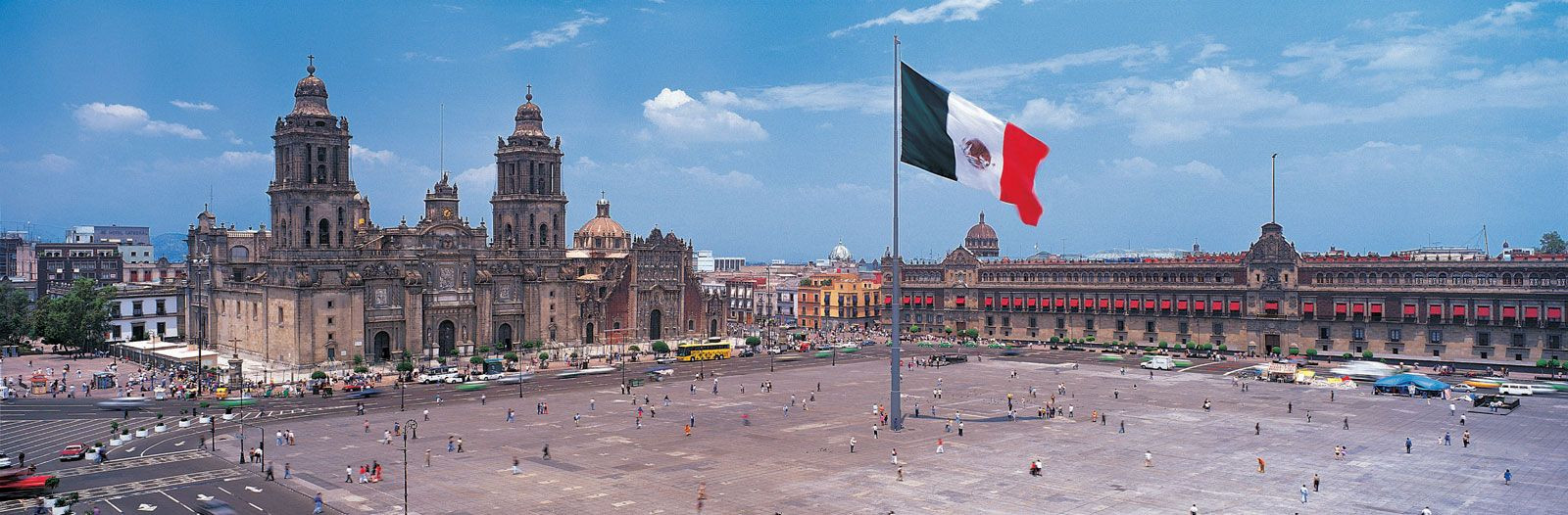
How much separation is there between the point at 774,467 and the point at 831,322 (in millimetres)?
110276

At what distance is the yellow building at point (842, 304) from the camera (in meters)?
161

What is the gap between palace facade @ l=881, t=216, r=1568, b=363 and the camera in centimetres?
10131

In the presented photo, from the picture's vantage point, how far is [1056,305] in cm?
13275

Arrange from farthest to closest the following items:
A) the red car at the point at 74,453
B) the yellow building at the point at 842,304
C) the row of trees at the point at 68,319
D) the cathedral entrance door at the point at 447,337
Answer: the yellow building at the point at 842,304 < the row of trees at the point at 68,319 < the cathedral entrance door at the point at 447,337 < the red car at the point at 74,453

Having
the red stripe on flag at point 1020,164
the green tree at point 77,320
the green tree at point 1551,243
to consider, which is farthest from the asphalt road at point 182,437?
the green tree at point 1551,243

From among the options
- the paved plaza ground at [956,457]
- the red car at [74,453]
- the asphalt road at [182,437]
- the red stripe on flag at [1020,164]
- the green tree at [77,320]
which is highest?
the red stripe on flag at [1020,164]

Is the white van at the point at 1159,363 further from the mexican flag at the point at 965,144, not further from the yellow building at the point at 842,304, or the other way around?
the mexican flag at the point at 965,144

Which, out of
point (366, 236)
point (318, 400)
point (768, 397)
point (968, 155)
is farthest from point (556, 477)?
point (366, 236)

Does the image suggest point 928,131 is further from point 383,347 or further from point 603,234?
point 603,234

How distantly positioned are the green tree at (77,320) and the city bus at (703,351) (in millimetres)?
59690

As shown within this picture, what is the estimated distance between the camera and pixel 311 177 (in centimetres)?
10162

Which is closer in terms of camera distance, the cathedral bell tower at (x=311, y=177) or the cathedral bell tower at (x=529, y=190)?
the cathedral bell tower at (x=311, y=177)

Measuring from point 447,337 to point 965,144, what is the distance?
8159 centimetres

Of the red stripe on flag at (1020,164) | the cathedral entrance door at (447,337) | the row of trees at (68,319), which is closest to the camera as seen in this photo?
the red stripe on flag at (1020,164)
